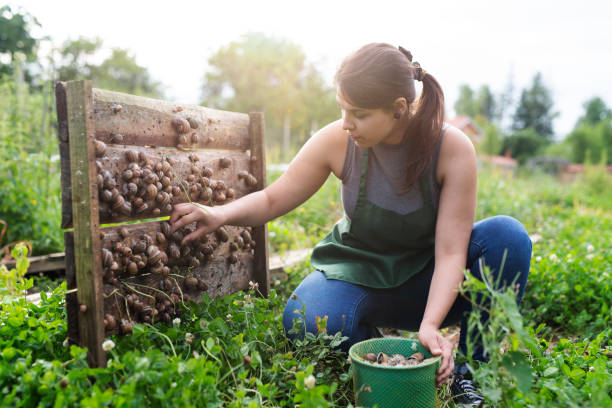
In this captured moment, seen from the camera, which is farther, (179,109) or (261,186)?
(261,186)

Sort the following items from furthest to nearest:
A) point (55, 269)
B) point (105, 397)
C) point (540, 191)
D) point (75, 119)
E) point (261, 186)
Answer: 1. point (540, 191)
2. point (55, 269)
3. point (261, 186)
4. point (75, 119)
5. point (105, 397)

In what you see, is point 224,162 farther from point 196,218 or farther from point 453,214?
point 453,214

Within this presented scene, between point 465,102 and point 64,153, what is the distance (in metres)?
59.3

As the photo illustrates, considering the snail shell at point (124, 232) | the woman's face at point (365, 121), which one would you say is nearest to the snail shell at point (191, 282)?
the snail shell at point (124, 232)

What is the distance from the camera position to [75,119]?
1448 mm

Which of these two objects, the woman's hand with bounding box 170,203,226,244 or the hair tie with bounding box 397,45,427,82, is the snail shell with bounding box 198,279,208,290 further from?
the hair tie with bounding box 397,45,427,82

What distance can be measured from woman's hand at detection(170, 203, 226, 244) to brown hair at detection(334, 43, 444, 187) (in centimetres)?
69

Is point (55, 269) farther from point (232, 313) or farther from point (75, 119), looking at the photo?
point (75, 119)

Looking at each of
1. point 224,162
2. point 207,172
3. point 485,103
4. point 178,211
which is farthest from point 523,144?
point 178,211

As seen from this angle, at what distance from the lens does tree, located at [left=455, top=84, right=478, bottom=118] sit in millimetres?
55125

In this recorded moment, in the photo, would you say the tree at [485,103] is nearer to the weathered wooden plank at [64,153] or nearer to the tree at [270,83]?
the tree at [270,83]

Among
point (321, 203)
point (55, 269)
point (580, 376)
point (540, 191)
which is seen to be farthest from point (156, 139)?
point (540, 191)

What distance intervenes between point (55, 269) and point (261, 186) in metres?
2.09

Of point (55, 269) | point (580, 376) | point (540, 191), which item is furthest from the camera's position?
point (540, 191)
